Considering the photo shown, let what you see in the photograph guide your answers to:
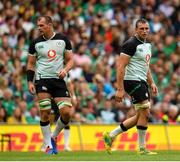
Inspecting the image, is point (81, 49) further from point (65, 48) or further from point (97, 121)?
point (65, 48)

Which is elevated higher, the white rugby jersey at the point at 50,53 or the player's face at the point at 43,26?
the player's face at the point at 43,26

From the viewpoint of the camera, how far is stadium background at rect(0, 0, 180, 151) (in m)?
23.0

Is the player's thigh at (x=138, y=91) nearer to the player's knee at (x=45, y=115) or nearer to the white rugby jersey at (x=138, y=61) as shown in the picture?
the white rugby jersey at (x=138, y=61)

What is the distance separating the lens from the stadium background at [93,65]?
2305cm

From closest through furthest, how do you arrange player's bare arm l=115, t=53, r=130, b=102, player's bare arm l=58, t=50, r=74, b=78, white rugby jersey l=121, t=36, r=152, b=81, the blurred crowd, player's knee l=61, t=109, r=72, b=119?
player's bare arm l=115, t=53, r=130, b=102
white rugby jersey l=121, t=36, r=152, b=81
player's bare arm l=58, t=50, r=74, b=78
player's knee l=61, t=109, r=72, b=119
the blurred crowd

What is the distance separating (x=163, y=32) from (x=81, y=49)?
369 cm

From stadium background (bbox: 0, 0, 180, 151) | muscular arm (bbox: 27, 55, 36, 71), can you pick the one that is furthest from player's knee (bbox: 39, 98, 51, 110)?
stadium background (bbox: 0, 0, 180, 151)

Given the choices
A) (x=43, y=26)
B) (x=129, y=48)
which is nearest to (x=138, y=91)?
(x=129, y=48)

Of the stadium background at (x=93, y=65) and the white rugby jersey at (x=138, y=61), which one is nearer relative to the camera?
the white rugby jersey at (x=138, y=61)

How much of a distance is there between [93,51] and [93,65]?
25.0 inches

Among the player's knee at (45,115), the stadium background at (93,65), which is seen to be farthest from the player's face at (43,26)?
the stadium background at (93,65)

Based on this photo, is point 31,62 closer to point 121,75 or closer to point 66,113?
point 66,113

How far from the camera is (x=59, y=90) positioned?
1706 cm

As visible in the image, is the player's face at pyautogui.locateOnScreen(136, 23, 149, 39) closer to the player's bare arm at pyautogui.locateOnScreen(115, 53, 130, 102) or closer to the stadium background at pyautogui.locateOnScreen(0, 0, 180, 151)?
the player's bare arm at pyautogui.locateOnScreen(115, 53, 130, 102)
